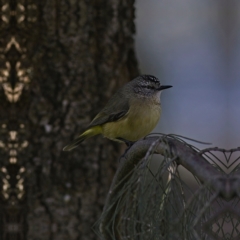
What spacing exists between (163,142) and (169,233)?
0.39 m

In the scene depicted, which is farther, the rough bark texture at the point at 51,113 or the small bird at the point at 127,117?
the small bird at the point at 127,117

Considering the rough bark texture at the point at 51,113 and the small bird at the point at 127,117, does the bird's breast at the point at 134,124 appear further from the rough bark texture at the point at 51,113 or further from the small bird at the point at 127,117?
the rough bark texture at the point at 51,113

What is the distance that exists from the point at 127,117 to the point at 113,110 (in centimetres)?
14

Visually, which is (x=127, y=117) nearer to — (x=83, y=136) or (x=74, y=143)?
(x=83, y=136)

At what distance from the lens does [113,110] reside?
447 centimetres

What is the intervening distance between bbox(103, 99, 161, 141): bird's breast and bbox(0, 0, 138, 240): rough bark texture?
22cm

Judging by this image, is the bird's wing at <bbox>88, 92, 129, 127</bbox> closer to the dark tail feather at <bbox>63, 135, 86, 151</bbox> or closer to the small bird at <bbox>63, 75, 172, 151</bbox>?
the small bird at <bbox>63, 75, 172, 151</bbox>

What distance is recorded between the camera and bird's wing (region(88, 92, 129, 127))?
4348mm

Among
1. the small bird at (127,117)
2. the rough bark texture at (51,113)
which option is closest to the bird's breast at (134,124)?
the small bird at (127,117)

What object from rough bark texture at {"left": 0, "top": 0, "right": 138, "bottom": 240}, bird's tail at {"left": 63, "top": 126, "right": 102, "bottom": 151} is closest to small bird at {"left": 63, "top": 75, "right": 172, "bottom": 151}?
bird's tail at {"left": 63, "top": 126, "right": 102, "bottom": 151}

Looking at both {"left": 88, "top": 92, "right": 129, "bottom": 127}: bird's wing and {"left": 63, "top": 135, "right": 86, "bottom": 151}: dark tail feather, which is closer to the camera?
{"left": 63, "top": 135, "right": 86, "bottom": 151}: dark tail feather

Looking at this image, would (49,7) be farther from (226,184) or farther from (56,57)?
(226,184)

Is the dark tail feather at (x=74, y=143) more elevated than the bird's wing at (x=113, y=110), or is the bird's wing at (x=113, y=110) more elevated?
the bird's wing at (x=113, y=110)

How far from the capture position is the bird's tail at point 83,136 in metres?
4.14
